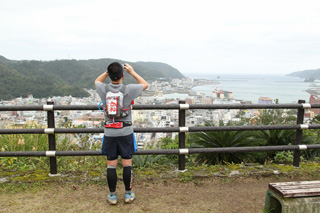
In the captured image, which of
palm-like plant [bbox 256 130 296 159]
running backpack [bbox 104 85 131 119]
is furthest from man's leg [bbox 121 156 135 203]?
palm-like plant [bbox 256 130 296 159]

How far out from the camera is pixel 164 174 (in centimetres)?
479

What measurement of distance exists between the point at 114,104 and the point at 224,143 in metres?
2.87

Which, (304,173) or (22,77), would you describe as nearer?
(304,173)

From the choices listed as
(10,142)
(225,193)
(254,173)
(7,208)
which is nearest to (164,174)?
(225,193)

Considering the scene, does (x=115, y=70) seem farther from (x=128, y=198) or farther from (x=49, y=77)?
(x=49, y=77)

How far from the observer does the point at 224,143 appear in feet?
18.2

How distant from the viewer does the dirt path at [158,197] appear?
3.75 metres

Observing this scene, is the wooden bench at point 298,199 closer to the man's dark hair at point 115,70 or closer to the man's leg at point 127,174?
the man's leg at point 127,174

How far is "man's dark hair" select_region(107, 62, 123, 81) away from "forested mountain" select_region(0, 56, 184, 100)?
69.3ft

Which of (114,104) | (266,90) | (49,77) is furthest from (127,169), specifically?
(266,90)

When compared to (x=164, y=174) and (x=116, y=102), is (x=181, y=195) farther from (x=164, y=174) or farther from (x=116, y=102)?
(x=116, y=102)

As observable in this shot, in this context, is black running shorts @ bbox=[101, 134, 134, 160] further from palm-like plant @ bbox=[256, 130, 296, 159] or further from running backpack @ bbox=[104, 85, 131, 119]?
palm-like plant @ bbox=[256, 130, 296, 159]

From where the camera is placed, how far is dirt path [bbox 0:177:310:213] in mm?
3750

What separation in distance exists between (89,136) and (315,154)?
15.5 feet
